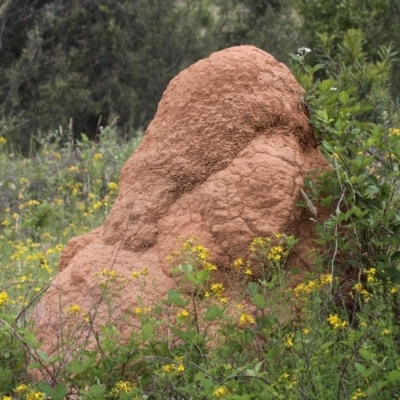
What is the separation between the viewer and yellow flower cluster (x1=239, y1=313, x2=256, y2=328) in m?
3.63

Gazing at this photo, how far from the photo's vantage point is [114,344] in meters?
3.76

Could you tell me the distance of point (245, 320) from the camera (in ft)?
12.0

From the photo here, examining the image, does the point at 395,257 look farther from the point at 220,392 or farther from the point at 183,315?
the point at 220,392

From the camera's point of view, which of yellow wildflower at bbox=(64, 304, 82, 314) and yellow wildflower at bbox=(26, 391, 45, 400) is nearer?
Result: yellow wildflower at bbox=(26, 391, 45, 400)

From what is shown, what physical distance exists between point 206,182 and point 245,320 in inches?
38.4

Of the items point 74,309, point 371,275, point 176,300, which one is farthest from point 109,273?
point 371,275

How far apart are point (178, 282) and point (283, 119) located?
0.99 metres

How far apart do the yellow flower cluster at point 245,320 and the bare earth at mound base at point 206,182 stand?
1.39ft

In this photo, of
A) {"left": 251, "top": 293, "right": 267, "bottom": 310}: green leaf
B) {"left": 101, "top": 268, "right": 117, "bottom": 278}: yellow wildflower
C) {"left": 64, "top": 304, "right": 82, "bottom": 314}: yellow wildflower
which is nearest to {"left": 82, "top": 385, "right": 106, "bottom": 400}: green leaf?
{"left": 64, "top": 304, "right": 82, "bottom": 314}: yellow wildflower

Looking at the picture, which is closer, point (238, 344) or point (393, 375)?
point (393, 375)

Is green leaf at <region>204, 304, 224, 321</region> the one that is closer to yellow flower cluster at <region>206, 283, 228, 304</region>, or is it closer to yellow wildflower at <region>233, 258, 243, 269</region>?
yellow flower cluster at <region>206, 283, 228, 304</region>

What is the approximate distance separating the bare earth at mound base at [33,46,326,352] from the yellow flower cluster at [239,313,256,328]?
16.7 inches

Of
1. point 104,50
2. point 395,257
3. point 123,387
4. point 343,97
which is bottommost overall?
point 104,50

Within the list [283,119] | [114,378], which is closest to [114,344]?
[114,378]
